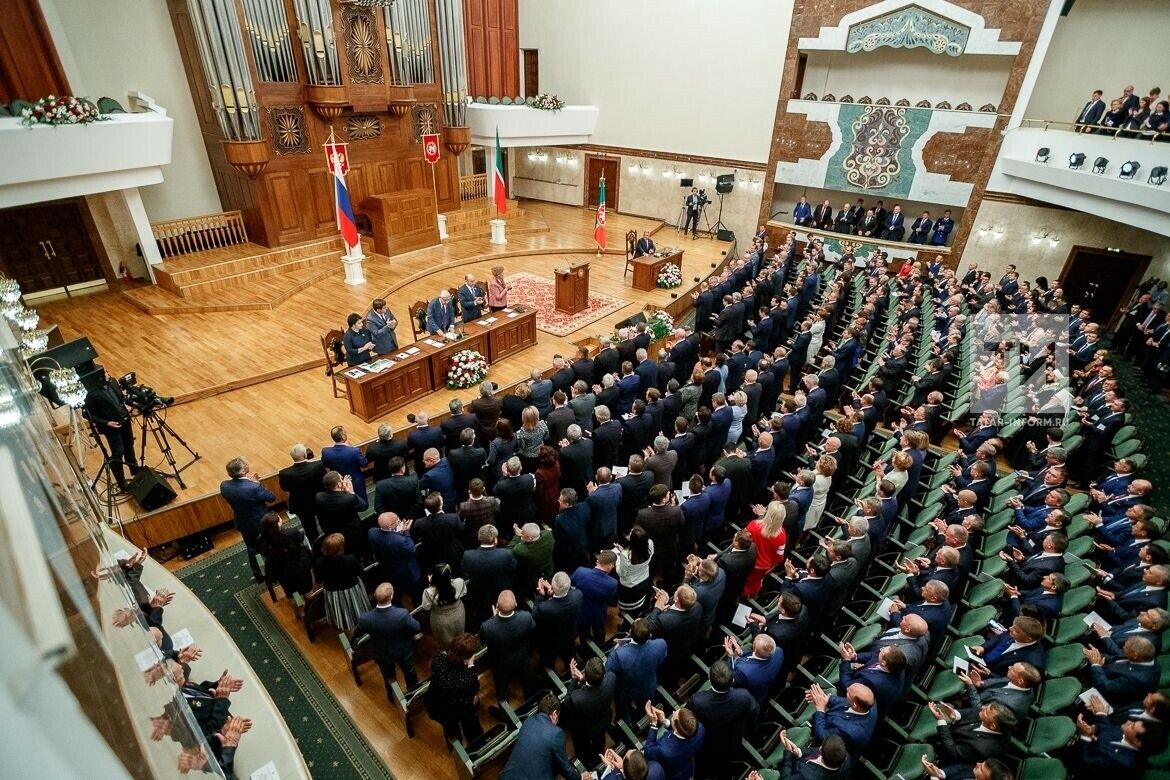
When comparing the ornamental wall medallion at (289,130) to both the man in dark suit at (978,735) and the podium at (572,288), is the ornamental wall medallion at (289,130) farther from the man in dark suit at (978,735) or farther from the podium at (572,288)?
the man in dark suit at (978,735)

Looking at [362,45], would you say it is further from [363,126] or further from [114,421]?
[114,421]

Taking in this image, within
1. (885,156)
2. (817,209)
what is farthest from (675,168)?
(885,156)

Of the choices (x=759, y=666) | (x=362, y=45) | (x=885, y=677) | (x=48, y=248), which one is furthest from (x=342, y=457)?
(x=362, y=45)

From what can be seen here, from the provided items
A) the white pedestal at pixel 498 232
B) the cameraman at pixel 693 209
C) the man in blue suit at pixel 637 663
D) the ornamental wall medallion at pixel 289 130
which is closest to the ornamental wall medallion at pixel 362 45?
the ornamental wall medallion at pixel 289 130

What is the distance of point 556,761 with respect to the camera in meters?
3.31

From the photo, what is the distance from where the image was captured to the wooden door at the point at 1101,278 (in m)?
11.7

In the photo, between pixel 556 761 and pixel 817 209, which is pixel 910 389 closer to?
pixel 556 761

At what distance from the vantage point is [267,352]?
342 inches

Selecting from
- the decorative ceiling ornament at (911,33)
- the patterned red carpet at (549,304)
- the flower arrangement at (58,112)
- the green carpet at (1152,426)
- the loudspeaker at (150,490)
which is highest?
the decorative ceiling ornament at (911,33)

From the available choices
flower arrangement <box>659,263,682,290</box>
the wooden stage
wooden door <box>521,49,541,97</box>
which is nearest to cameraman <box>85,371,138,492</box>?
the wooden stage

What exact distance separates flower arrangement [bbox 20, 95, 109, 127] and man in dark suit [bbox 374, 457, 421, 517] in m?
7.09

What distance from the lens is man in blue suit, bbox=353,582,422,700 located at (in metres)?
3.98

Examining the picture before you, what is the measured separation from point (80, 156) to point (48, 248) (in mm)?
2762

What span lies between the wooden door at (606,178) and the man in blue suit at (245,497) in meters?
15.0
